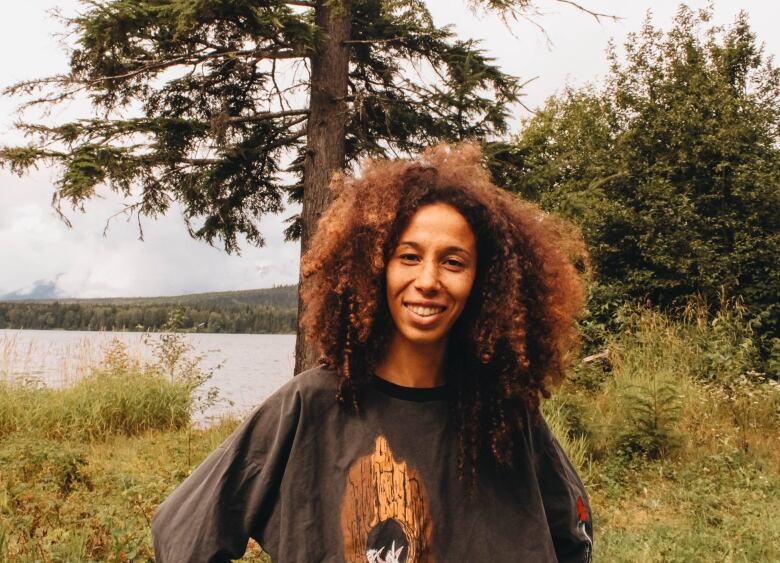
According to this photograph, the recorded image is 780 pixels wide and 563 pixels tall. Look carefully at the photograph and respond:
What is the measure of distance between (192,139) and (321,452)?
6.22m

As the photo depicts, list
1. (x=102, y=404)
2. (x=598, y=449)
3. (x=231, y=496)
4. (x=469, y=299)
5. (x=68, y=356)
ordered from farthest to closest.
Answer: (x=68, y=356), (x=102, y=404), (x=598, y=449), (x=469, y=299), (x=231, y=496)

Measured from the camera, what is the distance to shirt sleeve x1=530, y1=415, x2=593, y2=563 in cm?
177

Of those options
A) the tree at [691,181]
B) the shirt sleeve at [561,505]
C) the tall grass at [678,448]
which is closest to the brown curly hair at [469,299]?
the shirt sleeve at [561,505]

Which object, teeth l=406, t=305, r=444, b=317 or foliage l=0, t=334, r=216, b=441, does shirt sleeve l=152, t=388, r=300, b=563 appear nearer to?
teeth l=406, t=305, r=444, b=317

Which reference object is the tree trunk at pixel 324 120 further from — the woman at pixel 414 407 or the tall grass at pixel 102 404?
the woman at pixel 414 407

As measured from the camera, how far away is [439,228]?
5.85 ft

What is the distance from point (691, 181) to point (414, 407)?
38.5 ft

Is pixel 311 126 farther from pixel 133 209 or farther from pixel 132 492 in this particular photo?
pixel 132 492

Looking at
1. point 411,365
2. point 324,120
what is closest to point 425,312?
point 411,365

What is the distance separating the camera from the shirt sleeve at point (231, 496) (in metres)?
1.51

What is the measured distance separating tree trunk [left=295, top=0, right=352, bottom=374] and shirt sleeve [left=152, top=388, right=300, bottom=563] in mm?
5076

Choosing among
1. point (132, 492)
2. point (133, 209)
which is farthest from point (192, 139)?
point (132, 492)

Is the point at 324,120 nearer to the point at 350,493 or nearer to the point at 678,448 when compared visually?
the point at 678,448

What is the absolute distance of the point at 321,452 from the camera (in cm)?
163
